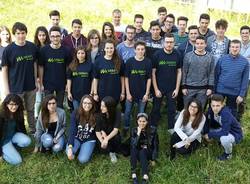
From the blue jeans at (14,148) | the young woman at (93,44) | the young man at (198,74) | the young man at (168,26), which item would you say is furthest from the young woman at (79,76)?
the young man at (168,26)

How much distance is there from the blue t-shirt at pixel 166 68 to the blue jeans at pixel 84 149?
151 cm

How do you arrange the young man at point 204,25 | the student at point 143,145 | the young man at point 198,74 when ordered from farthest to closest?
the young man at point 204,25 < the young man at point 198,74 < the student at point 143,145

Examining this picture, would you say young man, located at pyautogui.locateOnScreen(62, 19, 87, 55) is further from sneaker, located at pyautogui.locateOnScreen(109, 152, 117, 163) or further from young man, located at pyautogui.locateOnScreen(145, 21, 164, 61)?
sneaker, located at pyautogui.locateOnScreen(109, 152, 117, 163)

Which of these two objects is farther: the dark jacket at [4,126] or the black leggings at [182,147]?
the black leggings at [182,147]

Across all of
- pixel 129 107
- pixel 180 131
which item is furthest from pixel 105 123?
pixel 180 131

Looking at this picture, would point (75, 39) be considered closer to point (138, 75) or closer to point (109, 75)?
point (109, 75)

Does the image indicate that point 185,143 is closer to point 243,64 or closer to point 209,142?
point 209,142

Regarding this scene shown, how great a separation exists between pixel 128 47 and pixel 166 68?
0.78 meters

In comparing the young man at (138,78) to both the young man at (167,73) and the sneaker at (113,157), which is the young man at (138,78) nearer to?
the young man at (167,73)

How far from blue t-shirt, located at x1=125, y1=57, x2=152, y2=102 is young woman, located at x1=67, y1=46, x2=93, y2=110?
666mm

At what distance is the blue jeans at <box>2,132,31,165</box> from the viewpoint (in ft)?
21.1

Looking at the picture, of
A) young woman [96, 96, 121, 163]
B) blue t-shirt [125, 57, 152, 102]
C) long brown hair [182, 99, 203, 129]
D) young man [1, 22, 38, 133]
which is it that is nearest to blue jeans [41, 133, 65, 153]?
young woman [96, 96, 121, 163]

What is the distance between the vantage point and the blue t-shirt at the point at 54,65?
6.74 meters

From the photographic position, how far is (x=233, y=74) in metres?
6.74
